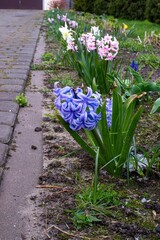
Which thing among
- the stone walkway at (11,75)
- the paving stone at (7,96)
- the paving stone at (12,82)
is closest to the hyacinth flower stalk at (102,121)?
the stone walkway at (11,75)

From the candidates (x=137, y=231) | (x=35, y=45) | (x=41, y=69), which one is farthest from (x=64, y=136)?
(x=35, y=45)

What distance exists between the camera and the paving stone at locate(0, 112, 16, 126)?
3.30 metres

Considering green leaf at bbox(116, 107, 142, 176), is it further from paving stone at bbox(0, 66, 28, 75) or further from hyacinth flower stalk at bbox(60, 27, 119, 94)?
paving stone at bbox(0, 66, 28, 75)

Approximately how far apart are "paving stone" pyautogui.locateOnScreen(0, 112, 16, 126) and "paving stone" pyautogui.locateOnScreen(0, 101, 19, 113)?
0.32 ft

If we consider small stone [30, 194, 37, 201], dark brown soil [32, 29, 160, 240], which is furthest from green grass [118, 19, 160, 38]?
small stone [30, 194, 37, 201]

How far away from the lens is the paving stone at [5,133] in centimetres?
294

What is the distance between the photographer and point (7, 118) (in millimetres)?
3414

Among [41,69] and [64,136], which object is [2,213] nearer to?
[64,136]

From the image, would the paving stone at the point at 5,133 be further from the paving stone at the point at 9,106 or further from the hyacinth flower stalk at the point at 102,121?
the hyacinth flower stalk at the point at 102,121

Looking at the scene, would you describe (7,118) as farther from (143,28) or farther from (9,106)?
(143,28)

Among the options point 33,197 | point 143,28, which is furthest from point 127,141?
point 143,28

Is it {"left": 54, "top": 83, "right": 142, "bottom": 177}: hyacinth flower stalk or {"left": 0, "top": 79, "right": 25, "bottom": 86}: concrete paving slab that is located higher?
{"left": 54, "top": 83, "right": 142, "bottom": 177}: hyacinth flower stalk

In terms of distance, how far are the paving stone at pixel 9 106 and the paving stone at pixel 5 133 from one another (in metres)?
0.46

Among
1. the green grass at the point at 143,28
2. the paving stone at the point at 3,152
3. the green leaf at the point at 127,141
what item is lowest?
the green grass at the point at 143,28
